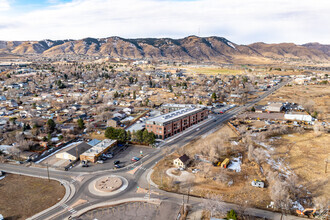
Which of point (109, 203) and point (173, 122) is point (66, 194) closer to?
point (109, 203)

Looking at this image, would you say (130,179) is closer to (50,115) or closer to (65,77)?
(50,115)

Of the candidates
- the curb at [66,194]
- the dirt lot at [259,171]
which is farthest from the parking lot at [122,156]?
the dirt lot at [259,171]

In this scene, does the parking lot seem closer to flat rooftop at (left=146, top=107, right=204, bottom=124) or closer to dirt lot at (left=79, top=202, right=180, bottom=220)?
flat rooftop at (left=146, top=107, right=204, bottom=124)

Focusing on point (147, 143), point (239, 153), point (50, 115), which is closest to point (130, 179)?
point (147, 143)

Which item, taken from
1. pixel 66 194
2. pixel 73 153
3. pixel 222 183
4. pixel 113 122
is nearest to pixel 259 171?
pixel 222 183

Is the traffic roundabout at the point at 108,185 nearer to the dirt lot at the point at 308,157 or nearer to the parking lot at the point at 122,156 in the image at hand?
the parking lot at the point at 122,156

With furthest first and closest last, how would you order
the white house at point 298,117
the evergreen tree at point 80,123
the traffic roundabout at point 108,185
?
the white house at point 298,117 < the evergreen tree at point 80,123 < the traffic roundabout at point 108,185
